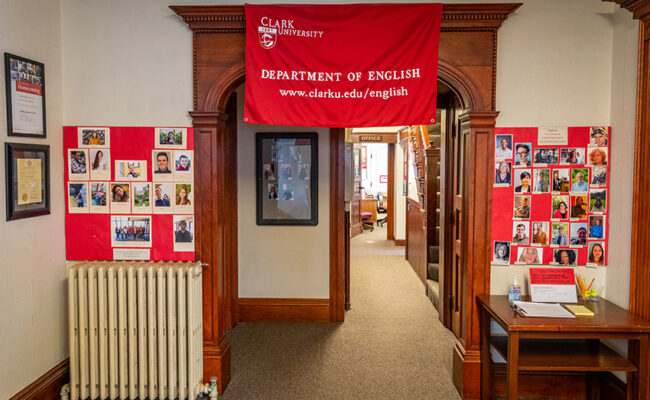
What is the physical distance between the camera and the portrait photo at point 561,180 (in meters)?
2.97

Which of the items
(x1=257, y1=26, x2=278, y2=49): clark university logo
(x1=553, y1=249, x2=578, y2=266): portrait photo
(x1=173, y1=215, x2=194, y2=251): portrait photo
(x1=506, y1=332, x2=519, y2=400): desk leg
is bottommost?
(x1=506, y1=332, x2=519, y2=400): desk leg

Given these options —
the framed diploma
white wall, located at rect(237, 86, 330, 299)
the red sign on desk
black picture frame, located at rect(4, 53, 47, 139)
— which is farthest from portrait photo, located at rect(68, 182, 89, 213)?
the red sign on desk

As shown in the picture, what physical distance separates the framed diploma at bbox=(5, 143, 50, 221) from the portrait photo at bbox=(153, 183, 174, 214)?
2.17 feet

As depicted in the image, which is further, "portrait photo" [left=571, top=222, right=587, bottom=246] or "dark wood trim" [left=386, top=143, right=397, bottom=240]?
"dark wood trim" [left=386, top=143, right=397, bottom=240]

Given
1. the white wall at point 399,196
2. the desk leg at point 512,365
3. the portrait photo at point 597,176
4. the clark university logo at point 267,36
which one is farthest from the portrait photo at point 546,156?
the white wall at point 399,196

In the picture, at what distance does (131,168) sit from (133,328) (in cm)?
108

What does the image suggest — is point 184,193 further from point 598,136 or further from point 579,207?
point 598,136

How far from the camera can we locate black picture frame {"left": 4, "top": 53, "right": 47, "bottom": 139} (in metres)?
2.58

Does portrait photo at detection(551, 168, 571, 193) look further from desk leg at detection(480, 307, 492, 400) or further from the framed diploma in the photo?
the framed diploma

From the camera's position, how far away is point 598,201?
296 cm

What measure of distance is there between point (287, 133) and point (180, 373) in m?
2.53

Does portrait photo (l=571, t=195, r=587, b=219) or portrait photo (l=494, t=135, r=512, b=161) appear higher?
portrait photo (l=494, t=135, r=512, b=161)

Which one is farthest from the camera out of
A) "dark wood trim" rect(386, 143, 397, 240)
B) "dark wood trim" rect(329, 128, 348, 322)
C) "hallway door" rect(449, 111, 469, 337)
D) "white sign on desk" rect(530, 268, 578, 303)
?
"dark wood trim" rect(386, 143, 397, 240)

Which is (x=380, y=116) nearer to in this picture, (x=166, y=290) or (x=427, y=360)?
(x=166, y=290)
